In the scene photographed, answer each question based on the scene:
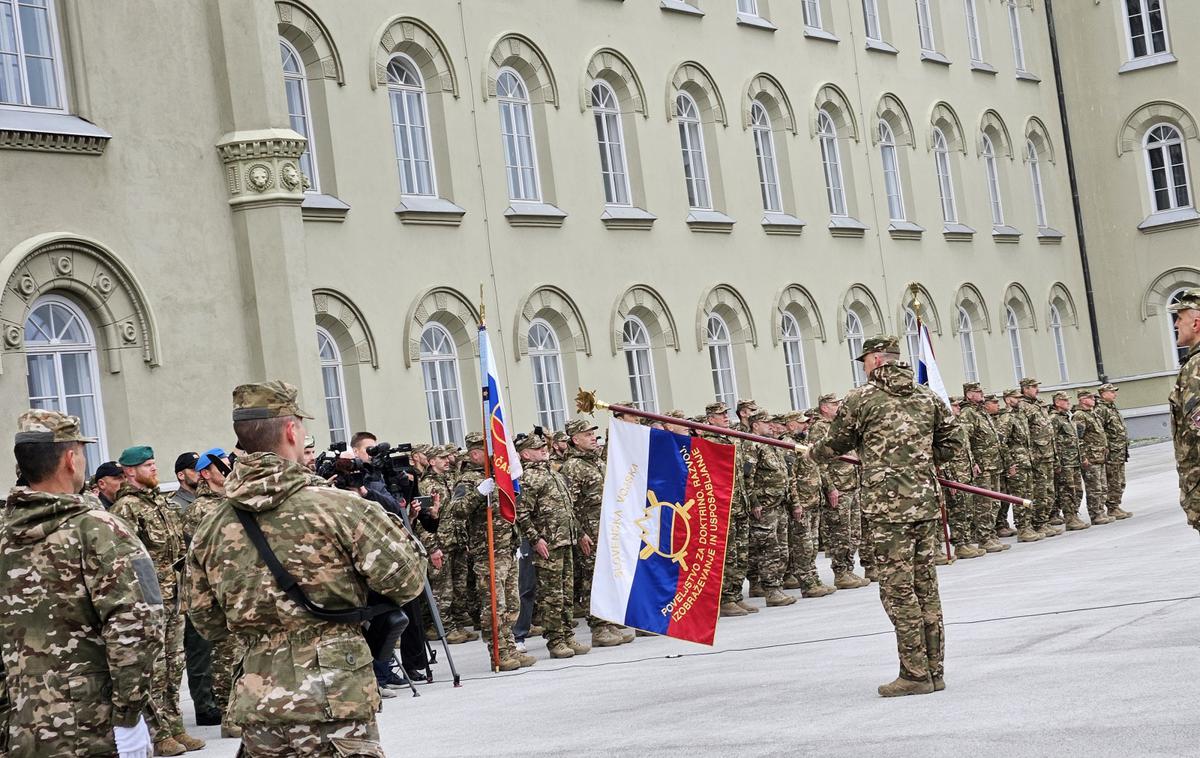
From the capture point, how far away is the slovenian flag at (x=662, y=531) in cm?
1153

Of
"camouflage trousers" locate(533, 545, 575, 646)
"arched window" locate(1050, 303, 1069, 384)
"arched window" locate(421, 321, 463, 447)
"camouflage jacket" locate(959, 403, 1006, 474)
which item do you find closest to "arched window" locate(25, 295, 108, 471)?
"camouflage trousers" locate(533, 545, 575, 646)

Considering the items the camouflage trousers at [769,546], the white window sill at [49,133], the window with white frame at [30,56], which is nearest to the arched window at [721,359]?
the camouflage trousers at [769,546]

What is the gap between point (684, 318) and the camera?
26.8 metres

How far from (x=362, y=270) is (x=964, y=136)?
1937cm

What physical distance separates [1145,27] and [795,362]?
1669 cm

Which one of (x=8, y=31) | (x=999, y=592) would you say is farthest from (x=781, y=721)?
(x=8, y=31)

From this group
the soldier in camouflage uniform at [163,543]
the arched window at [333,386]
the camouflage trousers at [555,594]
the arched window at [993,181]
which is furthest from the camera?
the arched window at [993,181]

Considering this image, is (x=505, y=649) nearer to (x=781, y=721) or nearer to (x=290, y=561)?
(x=781, y=721)

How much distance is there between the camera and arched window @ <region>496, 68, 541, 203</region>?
956 inches

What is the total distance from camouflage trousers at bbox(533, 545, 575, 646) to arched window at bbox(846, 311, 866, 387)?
1767 centimetres

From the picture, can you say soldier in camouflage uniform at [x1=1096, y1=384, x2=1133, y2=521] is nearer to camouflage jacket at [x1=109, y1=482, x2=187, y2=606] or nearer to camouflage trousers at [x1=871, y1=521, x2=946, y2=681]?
camouflage trousers at [x1=871, y1=521, x2=946, y2=681]

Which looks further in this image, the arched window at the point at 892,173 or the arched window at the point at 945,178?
the arched window at the point at 945,178

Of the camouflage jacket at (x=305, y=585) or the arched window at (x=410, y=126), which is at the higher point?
the arched window at (x=410, y=126)

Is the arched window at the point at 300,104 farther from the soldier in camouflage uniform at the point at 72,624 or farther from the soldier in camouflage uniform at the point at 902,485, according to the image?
the soldier in camouflage uniform at the point at 72,624
